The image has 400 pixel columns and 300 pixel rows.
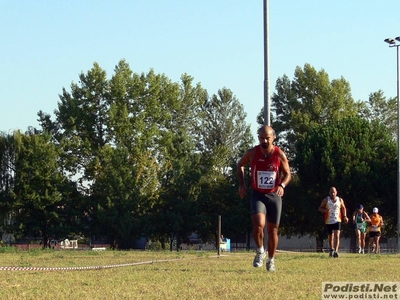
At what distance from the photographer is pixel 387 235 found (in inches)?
2753

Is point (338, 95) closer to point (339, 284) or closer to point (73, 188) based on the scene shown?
point (73, 188)

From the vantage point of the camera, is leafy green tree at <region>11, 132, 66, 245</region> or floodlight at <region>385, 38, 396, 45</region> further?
leafy green tree at <region>11, 132, 66, 245</region>

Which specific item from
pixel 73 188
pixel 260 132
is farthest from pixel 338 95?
pixel 260 132

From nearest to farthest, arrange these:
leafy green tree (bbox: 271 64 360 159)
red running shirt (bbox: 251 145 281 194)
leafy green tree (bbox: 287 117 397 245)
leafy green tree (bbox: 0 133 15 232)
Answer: red running shirt (bbox: 251 145 281 194) → leafy green tree (bbox: 287 117 397 245) → leafy green tree (bbox: 0 133 15 232) → leafy green tree (bbox: 271 64 360 159)

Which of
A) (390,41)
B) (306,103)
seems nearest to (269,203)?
(390,41)

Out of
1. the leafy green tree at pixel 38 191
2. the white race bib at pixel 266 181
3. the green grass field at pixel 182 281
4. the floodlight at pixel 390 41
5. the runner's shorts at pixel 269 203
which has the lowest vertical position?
the green grass field at pixel 182 281

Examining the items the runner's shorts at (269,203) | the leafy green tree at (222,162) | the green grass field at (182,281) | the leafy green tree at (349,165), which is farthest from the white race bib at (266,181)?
the leafy green tree at (222,162)

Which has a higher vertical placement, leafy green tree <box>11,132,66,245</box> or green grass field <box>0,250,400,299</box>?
leafy green tree <box>11,132,66,245</box>

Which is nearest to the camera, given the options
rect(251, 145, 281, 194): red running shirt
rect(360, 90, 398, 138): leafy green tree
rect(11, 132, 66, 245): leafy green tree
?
rect(251, 145, 281, 194): red running shirt

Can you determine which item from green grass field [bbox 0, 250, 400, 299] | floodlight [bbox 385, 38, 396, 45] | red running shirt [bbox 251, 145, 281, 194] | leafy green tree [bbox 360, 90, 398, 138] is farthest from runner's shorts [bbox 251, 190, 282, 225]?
leafy green tree [bbox 360, 90, 398, 138]

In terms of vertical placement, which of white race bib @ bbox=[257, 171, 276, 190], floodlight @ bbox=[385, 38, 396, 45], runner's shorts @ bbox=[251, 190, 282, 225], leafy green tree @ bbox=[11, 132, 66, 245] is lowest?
runner's shorts @ bbox=[251, 190, 282, 225]

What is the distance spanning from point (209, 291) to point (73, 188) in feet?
214

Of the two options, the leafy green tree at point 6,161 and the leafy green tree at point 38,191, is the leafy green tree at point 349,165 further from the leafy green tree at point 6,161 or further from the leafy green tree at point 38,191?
the leafy green tree at point 6,161

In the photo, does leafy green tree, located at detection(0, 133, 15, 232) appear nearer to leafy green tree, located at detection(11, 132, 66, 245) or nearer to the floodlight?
leafy green tree, located at detection(11, 132, 66, 245)
